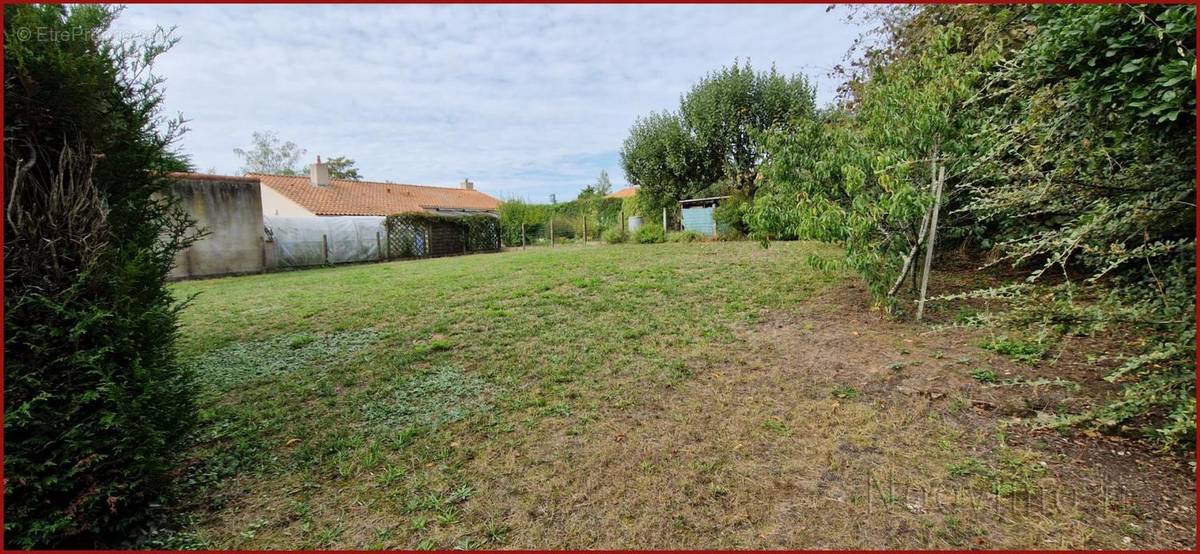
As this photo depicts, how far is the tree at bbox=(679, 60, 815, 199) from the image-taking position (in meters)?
16.1

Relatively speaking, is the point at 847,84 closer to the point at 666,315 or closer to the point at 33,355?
the point at 666,315

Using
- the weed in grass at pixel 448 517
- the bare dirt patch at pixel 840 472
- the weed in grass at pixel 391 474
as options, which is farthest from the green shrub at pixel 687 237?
the weed in grass at pixel 448 517

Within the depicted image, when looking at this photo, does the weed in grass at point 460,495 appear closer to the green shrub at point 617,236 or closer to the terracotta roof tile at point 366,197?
the green shrub at point 617,236

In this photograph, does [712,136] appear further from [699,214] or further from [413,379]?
[413,379]

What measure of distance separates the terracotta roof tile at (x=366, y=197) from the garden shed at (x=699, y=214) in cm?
1006

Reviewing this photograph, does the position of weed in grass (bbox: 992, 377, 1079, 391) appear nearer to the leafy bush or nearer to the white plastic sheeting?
the leafy bush

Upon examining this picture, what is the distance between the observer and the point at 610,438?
2572mm

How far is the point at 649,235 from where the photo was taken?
14.7m

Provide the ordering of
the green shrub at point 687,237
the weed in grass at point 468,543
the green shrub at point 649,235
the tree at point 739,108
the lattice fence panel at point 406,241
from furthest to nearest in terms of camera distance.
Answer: the tree at point 739,108 < the lattice fence panel at point 406,241 < the green shrub at point 649,235 < the green shrub at point 687,237 < the weed in grass at point 468,543

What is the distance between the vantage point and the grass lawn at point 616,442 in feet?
6.07

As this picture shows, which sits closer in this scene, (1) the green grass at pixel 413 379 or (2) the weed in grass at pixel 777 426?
(1) the green grass at pixel 413 379

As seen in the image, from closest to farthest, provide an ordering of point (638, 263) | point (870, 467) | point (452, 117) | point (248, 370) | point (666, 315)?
point (870, 467) < point (248, 370) < point (666, 315) < point (638, 263) < point (452, 117)

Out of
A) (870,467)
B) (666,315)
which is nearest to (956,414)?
(870,467)

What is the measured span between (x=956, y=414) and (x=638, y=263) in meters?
6.09
